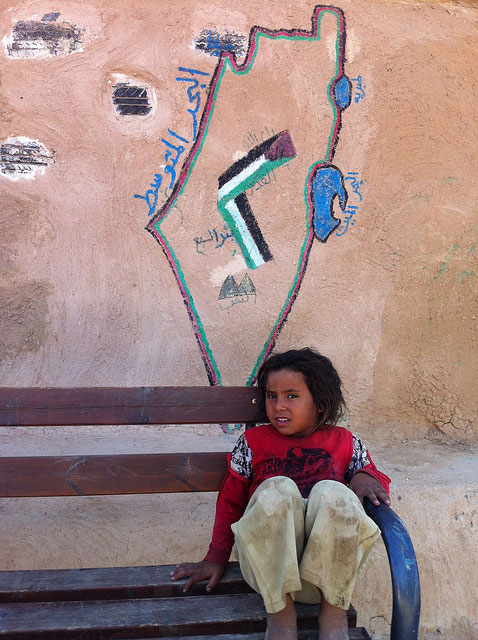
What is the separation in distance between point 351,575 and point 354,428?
2057 mm

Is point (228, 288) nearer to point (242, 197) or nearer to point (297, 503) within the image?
point (242, 197)

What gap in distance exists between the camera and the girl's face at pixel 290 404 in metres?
1.96

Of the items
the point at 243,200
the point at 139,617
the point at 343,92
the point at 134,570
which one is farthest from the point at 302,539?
the point at 343,92

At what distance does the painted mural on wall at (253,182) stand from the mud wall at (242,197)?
0.01 meters

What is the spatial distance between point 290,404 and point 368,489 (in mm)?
350

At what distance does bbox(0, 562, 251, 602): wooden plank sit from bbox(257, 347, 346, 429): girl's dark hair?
55 cm

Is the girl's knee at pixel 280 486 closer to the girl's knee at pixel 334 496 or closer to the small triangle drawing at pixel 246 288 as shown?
the girl's knee at pixel 334 496

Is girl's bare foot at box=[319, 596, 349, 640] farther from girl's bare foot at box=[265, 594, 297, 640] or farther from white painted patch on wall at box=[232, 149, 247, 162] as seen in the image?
white painted patch on wall at box=[232, 149, 247, 162]

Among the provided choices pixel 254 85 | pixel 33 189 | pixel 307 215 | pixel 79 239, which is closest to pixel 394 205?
pixel 307 215

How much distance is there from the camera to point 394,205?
3.65 m

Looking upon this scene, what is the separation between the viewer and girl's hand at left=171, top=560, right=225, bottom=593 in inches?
72.6

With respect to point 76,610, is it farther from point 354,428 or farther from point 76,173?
point 76,173

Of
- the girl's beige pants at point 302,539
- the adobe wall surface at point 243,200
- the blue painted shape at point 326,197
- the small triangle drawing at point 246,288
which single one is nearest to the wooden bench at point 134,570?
the girl's beige pants at point 302,539

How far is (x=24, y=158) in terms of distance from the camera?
355 cm
